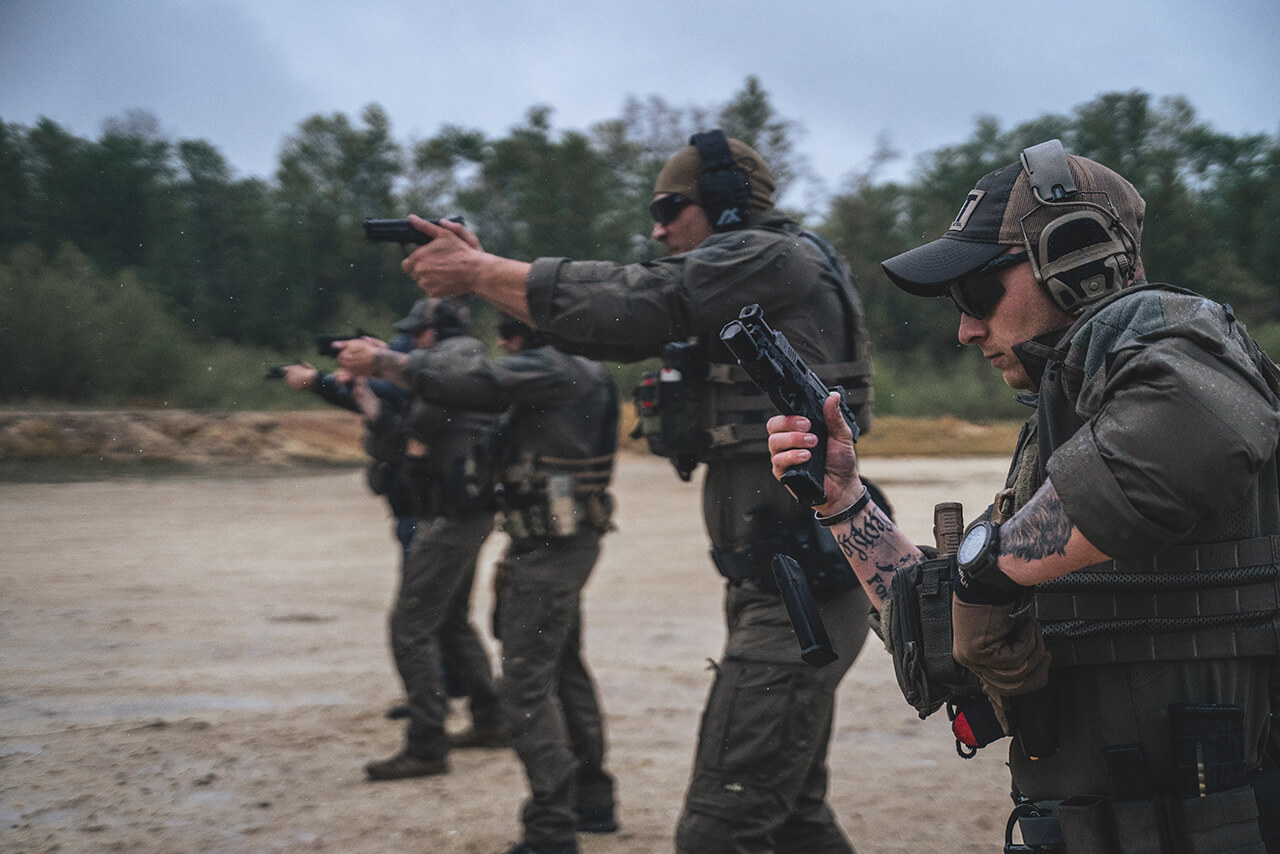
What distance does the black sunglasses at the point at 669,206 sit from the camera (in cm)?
323

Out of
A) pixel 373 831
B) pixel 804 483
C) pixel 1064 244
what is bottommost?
pixel 373 831

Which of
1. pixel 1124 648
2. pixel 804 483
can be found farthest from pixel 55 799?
pixel 1124 648

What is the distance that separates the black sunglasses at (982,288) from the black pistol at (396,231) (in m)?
1.68

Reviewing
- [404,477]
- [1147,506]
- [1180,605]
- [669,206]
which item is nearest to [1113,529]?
[1147,506]

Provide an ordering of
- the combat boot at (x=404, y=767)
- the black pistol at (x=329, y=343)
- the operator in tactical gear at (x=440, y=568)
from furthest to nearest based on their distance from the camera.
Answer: the black pistol at (x=329, y=343) < the operator in tactical gear at (x=440, y=568) < the combat boot at (x=404, y=767)

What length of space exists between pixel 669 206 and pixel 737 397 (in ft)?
2.17

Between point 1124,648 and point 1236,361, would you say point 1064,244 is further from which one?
point 1124,648

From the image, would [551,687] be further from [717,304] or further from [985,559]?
[985,559]

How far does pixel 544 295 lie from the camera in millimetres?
2842

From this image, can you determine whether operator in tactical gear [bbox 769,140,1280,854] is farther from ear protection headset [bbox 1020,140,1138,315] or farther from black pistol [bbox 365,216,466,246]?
black pistol [bbox 365,216,466,246]

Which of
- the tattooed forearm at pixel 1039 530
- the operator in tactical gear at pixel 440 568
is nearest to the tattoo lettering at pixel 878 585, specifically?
the tattooed forearm at pixel 1039 530

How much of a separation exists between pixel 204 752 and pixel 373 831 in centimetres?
132

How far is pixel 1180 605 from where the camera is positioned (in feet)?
5.29

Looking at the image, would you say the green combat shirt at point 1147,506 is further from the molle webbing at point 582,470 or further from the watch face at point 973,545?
the molle webbing at point 582,470
